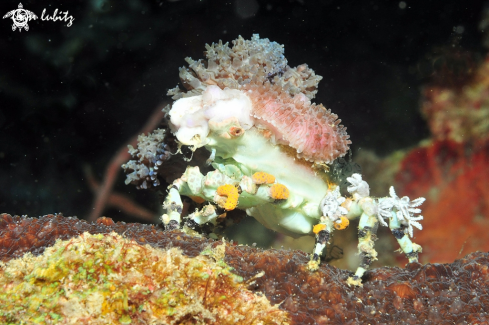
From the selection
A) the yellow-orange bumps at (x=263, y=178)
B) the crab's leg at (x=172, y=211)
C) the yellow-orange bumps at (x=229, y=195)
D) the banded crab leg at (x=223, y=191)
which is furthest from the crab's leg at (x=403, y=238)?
the crab's leg at (x=172, y=211)

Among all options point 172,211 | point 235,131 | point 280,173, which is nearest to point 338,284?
point 280,173

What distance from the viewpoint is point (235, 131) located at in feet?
9.91

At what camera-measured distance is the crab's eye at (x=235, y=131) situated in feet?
9.89

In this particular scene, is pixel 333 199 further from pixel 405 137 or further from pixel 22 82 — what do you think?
pixel 22 82

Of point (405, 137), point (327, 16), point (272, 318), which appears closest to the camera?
point (272, 318)

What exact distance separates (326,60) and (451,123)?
2.29 meters

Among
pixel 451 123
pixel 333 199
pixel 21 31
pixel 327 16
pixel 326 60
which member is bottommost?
pixel 333 199

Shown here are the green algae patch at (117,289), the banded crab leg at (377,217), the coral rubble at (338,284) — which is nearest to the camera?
the green algae patch at (117,289)

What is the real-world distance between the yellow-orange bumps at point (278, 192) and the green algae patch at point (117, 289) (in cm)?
139

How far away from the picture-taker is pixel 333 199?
3086 millimetres

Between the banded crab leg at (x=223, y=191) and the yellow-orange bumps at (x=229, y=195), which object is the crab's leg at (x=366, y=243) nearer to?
the banded crab leg at (x=223, y=191)

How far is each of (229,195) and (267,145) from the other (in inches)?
25.9

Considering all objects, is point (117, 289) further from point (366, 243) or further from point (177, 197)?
point (366, 243)

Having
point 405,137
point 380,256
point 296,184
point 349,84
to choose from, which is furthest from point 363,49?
point 380,256
